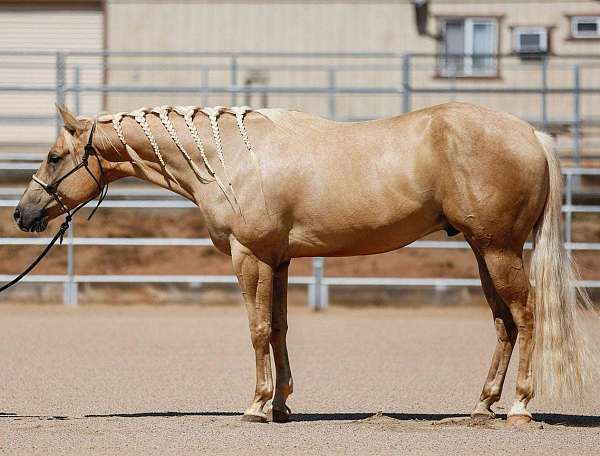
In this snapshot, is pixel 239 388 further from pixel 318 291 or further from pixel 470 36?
pixel 470 36

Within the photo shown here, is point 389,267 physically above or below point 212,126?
below

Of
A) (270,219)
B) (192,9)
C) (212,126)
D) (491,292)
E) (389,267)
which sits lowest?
(389,267)

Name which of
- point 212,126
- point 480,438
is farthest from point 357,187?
point 480,438

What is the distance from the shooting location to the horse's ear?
717 cm

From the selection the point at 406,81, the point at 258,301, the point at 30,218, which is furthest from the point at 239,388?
the point at 406,81

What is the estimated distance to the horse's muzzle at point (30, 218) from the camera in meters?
7.28

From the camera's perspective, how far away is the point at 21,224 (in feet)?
24.0

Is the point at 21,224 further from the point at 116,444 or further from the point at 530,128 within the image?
the point at 530,128

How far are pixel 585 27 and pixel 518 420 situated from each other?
16170mm

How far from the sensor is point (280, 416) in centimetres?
710

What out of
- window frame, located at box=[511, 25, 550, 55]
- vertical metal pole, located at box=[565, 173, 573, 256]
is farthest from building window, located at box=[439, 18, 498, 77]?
vertical metal pole, located at box=[565, 173, 573, 256]

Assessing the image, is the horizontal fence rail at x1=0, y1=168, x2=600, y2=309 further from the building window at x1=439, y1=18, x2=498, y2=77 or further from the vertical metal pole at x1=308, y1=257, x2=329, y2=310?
the building window at x1=439, y1=18, x2=498, y2=77

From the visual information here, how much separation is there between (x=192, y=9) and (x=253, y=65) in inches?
60.1

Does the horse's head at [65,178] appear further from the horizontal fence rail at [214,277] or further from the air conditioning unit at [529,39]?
the air conditioning unit at [529,39]
